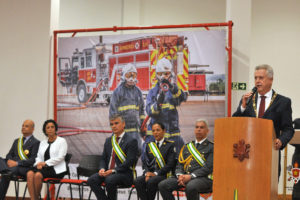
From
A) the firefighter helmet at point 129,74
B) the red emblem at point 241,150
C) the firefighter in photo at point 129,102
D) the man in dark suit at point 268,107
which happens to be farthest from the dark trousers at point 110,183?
the red emblem at point 241,150

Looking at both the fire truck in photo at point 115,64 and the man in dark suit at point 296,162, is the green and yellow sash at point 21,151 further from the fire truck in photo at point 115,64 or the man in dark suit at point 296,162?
the man in dark suit at point 296,162

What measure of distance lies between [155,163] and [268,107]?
203 cm

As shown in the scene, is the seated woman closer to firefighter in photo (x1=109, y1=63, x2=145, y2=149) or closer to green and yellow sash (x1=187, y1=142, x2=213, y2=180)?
firefighter in photo (x1=109, y1=63, x2=145, y2=149)

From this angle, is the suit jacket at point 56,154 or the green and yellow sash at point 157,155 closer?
the green and yellow sash at point 157,155

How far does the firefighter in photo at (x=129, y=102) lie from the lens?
6.39m

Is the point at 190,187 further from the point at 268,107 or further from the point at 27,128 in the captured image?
the point at 27,128

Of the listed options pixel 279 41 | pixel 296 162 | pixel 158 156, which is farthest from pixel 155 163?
pixel 279 41

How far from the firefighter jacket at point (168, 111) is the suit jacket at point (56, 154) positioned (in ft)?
3.80

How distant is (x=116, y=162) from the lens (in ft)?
19.3

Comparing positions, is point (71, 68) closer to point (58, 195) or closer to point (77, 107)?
point (77, 107)

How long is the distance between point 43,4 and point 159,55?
81.7 inches

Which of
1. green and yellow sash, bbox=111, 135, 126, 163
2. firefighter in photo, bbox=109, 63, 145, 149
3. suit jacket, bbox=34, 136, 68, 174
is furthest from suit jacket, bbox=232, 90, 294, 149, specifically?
suit jacket, bbox=34, 136, 68, 174

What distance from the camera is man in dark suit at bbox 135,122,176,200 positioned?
544cm

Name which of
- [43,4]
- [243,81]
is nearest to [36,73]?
[43,4]
